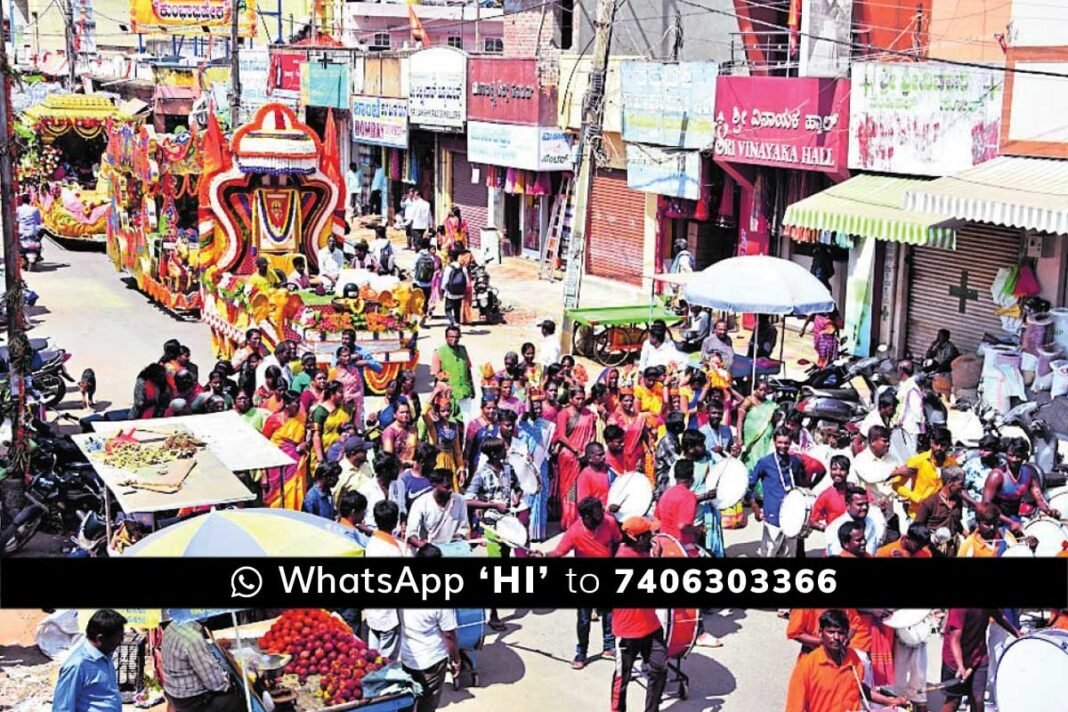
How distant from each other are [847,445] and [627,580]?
6207 millimetres

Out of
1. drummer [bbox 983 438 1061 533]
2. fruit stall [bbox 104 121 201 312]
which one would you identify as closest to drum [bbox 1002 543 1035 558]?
drummer [bbox 983 438 1061 533]

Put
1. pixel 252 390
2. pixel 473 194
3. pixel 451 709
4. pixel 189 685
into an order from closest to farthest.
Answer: pixel 189 685
pixel 451 709
pixel 252 390
pixel 473 194

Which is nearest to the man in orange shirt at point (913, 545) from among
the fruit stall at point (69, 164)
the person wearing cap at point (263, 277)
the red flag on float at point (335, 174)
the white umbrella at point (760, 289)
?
the white umbrella at point (760, 289)

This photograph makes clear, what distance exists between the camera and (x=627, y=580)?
24.8 feet

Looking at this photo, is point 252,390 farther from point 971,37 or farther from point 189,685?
point 971,37

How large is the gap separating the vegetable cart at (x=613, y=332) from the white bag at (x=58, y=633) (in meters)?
10.8

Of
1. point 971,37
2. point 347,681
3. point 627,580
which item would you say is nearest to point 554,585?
point 627,580

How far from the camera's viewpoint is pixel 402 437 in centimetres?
1146

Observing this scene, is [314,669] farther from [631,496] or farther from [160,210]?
[160,210]

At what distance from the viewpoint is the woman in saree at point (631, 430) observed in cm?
1230

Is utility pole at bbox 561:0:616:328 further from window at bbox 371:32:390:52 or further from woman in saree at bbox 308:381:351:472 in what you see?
window at bbox 371:32:390:52

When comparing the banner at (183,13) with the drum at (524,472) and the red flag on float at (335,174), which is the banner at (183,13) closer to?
the red flag on float at (335,174)

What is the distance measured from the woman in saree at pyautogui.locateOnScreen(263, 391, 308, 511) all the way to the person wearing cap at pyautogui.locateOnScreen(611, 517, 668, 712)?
3969 mm

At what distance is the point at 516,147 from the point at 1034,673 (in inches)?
843
